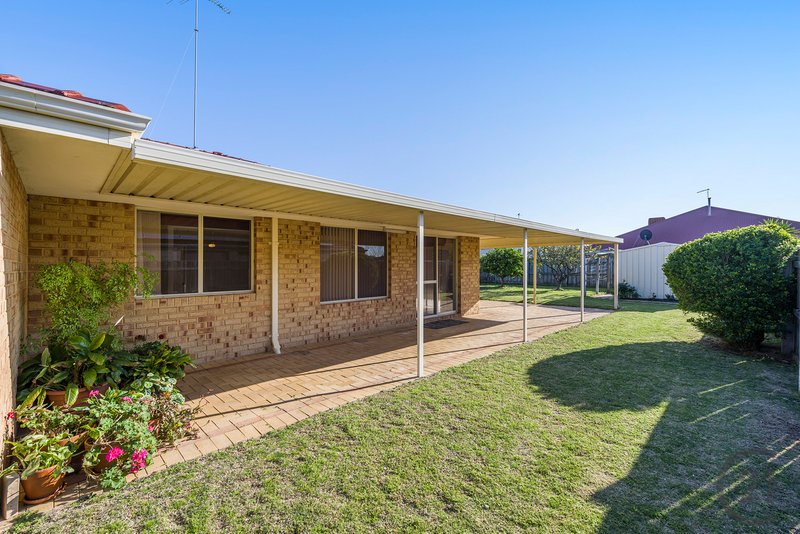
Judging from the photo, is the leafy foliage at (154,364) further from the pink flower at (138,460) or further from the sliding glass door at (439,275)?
the sliding glass door at (439,275)

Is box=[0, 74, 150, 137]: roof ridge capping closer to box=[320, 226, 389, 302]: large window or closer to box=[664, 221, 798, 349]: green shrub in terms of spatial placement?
box=[320, 226, 389, 302]: large window

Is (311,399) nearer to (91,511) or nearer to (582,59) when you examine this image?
(91,511)

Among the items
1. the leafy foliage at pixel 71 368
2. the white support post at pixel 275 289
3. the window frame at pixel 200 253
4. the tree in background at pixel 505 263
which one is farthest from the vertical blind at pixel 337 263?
the tree in background at pixel 505 263

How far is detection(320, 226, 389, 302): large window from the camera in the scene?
25.6 ft

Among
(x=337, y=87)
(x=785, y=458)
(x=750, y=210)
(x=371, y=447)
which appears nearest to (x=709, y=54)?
(x=785, y=458)

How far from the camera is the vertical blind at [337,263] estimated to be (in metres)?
7.73

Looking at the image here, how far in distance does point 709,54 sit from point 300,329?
1014 centimetres

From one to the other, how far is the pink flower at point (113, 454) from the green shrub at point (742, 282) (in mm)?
9250

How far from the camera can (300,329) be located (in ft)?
23.7

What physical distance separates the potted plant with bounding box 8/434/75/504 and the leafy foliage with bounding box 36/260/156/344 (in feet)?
4.70

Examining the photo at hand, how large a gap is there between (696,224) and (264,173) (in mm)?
24661

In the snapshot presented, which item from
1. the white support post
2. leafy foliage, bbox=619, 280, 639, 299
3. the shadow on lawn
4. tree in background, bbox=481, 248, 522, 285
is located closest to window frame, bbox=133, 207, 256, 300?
the white support post

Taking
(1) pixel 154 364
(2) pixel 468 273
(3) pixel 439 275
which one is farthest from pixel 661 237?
(1) pixel 154 364

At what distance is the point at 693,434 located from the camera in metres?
3.58
